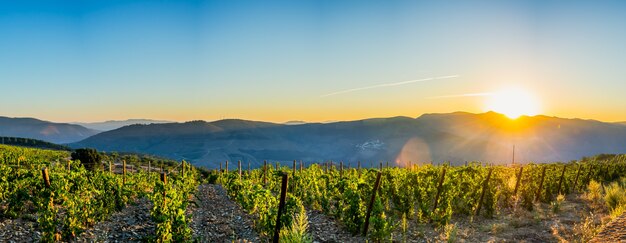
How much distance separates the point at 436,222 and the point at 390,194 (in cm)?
284

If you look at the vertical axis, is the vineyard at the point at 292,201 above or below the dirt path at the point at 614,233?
below

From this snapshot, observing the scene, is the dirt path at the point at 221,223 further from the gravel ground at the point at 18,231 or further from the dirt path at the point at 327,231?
the gravel ground at the point at 18,231

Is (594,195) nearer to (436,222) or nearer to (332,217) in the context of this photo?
(436,222)

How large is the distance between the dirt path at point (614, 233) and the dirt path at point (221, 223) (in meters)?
7.38

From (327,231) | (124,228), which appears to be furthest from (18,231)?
(327,231)

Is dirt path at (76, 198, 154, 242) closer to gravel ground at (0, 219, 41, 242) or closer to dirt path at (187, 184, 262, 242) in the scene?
gravel ground at (0, 219, 41, 242)

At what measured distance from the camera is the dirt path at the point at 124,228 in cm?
1068

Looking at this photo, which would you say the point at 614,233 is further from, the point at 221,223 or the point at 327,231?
the point at 221,223

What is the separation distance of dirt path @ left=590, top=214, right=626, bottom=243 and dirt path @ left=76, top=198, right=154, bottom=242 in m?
9.59

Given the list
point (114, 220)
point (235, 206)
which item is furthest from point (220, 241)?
point (235, 206)

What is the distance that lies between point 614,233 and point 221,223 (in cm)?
1092

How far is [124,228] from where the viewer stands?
39.0ft

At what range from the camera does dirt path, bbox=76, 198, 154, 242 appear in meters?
10.7

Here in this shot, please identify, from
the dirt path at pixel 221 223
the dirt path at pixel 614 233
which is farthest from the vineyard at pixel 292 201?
the dirt path at pixel 614 233
